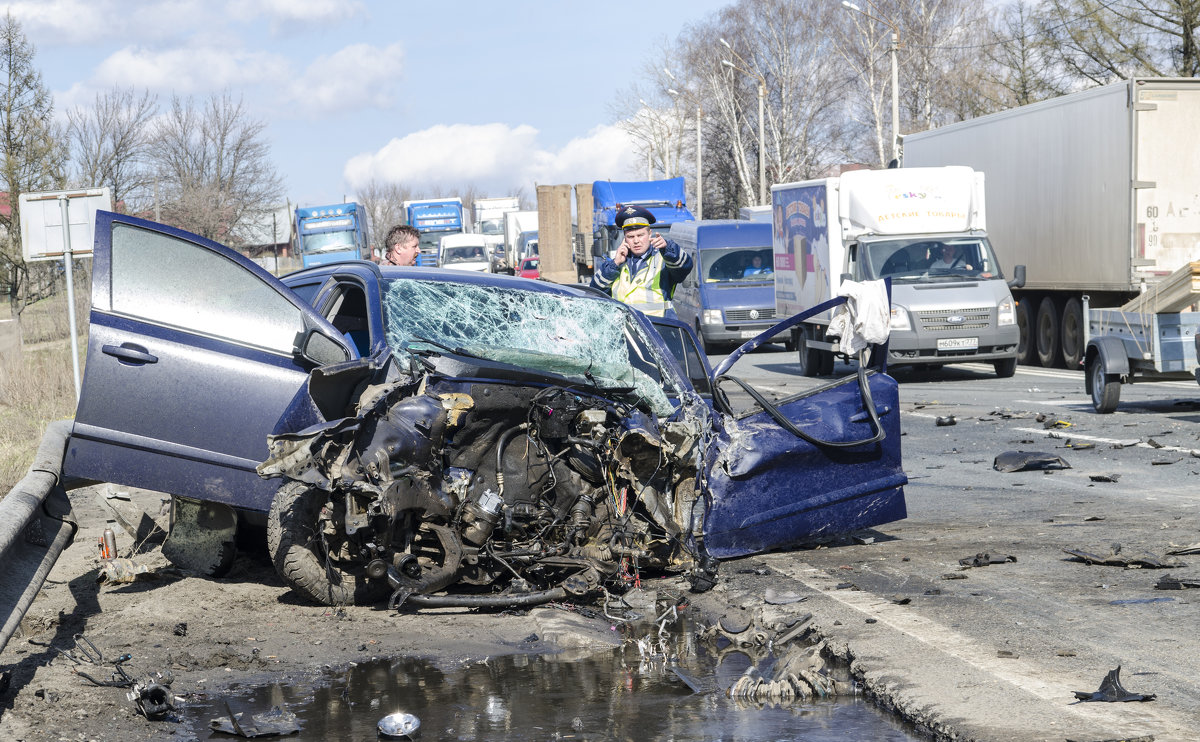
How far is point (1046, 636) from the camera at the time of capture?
507 centimetres

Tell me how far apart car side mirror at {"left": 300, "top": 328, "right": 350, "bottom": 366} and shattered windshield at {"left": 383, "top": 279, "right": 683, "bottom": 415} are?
0.25 metres

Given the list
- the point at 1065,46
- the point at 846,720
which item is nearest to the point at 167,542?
the point at 846,720

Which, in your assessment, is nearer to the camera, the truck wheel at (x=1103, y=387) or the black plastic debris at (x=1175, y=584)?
the black plastic debris at (x=1175, y=584)

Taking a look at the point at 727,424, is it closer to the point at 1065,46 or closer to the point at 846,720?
the point at 846,720

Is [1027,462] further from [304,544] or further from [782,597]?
[304,544]

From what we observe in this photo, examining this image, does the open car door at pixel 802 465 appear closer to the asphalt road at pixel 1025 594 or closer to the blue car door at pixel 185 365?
the asphalt road at pixel 1025 594

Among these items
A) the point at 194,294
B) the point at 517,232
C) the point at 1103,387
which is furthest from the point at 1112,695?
the point at 517,232

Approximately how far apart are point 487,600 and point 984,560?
8.60ft

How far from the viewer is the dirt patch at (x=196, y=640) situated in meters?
4.47

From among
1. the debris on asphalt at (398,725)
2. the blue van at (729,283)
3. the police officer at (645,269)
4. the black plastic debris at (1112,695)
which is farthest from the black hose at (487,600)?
the blue van at (729,283)

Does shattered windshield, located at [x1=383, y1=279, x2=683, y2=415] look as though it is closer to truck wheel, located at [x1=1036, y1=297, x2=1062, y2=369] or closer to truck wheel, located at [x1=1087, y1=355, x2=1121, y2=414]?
truck wheel, located at [x1=1087, y1=355, x2=1121, y2=414]

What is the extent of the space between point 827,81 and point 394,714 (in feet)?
193

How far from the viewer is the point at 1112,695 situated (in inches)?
166

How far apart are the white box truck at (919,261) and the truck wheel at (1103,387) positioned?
4.39 m
